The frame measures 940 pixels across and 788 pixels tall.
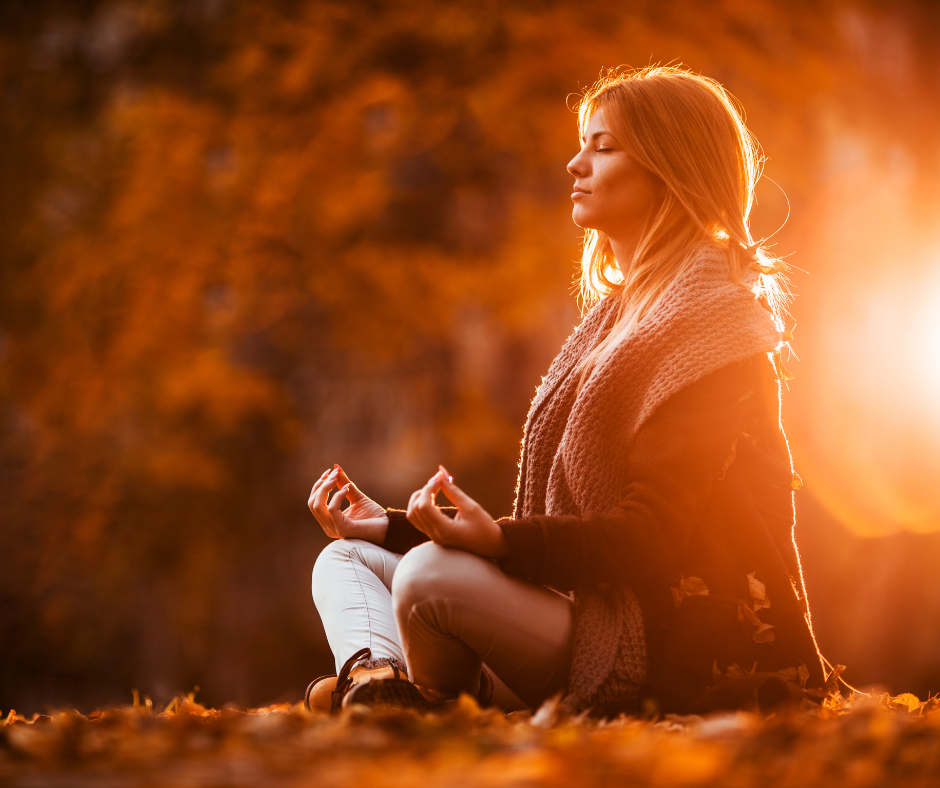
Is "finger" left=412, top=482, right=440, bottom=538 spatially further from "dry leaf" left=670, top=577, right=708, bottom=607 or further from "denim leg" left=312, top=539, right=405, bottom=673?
"dry leaf" left=670, top=577, right=708, bottom=607

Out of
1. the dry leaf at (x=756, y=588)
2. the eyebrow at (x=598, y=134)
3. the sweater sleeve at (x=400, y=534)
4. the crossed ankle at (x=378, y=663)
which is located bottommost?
the crossed ankle at (x=378, y=663)

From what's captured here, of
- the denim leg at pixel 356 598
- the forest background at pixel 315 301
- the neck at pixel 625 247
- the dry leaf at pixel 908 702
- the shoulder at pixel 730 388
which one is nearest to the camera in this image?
the shoulder at pixel 730 388

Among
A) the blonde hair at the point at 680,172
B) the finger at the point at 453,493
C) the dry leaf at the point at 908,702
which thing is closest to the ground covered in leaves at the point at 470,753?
the finger at the point at 453,493

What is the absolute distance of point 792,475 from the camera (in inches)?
68.3

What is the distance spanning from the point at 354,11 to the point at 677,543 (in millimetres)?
4918

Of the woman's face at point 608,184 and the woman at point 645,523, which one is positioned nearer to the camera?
the woman at point 645,523

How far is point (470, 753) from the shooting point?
1034 mm

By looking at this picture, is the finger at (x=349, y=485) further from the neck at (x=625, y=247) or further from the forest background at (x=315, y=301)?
the forest background at (x=315, y=301)

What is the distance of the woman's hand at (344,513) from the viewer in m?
1.90

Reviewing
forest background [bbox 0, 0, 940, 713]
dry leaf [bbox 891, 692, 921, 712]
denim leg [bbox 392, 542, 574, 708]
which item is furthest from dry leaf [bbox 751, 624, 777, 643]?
forest background [bbox 0, 0, 940, 713]

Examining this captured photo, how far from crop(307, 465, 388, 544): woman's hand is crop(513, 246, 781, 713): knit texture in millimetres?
443

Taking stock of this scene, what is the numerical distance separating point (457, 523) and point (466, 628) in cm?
19

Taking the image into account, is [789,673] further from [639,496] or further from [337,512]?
[337,512]

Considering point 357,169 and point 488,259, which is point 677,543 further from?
point 357,169
